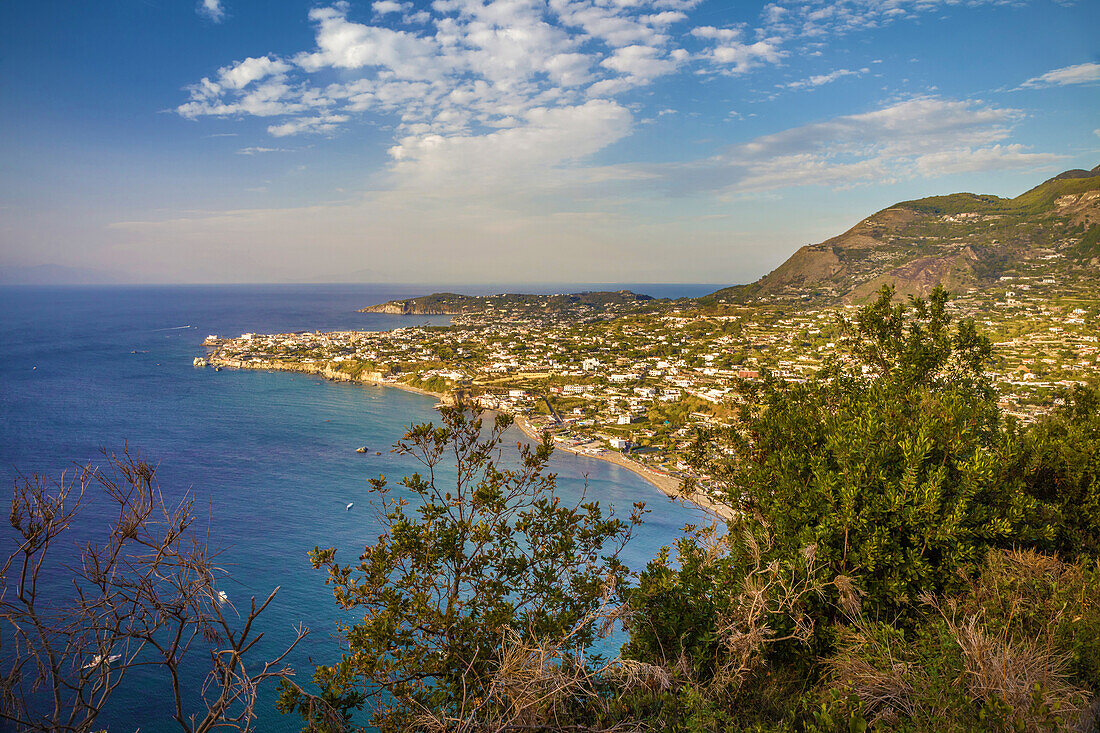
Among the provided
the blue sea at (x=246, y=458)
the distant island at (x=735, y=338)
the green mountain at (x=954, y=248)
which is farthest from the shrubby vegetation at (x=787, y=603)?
the green mountain at (x=954, y=248)

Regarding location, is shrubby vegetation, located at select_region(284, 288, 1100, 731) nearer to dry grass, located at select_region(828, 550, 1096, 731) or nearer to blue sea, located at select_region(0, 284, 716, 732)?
dry grass, located at select_region(828, 550, 1096, 731)

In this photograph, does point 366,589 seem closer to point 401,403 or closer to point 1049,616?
point 1049,616

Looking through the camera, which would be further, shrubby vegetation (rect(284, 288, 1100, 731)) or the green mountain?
the green mountain

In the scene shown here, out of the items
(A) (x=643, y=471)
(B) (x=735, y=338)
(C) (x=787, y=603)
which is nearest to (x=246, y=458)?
(A) (x=643, y=471)

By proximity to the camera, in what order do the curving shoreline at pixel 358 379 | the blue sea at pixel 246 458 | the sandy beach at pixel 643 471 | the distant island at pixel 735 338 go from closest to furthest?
the blue sea at pixel 246 458, the sandy beach at pixel 643 471, the curving shoreline at pixel 358 379, the distant island at pixel 735 338

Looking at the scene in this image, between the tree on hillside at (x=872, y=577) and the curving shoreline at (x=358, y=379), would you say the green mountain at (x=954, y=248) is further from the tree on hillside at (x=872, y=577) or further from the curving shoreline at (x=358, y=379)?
the tree on hillside at (x=872, y=577)

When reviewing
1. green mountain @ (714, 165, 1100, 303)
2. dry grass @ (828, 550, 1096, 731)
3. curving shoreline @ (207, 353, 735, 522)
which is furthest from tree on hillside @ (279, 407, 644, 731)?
green mountain @ (714, 165, 1100, 303)

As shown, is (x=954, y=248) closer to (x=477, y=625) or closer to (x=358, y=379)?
(x=358, y=379)
